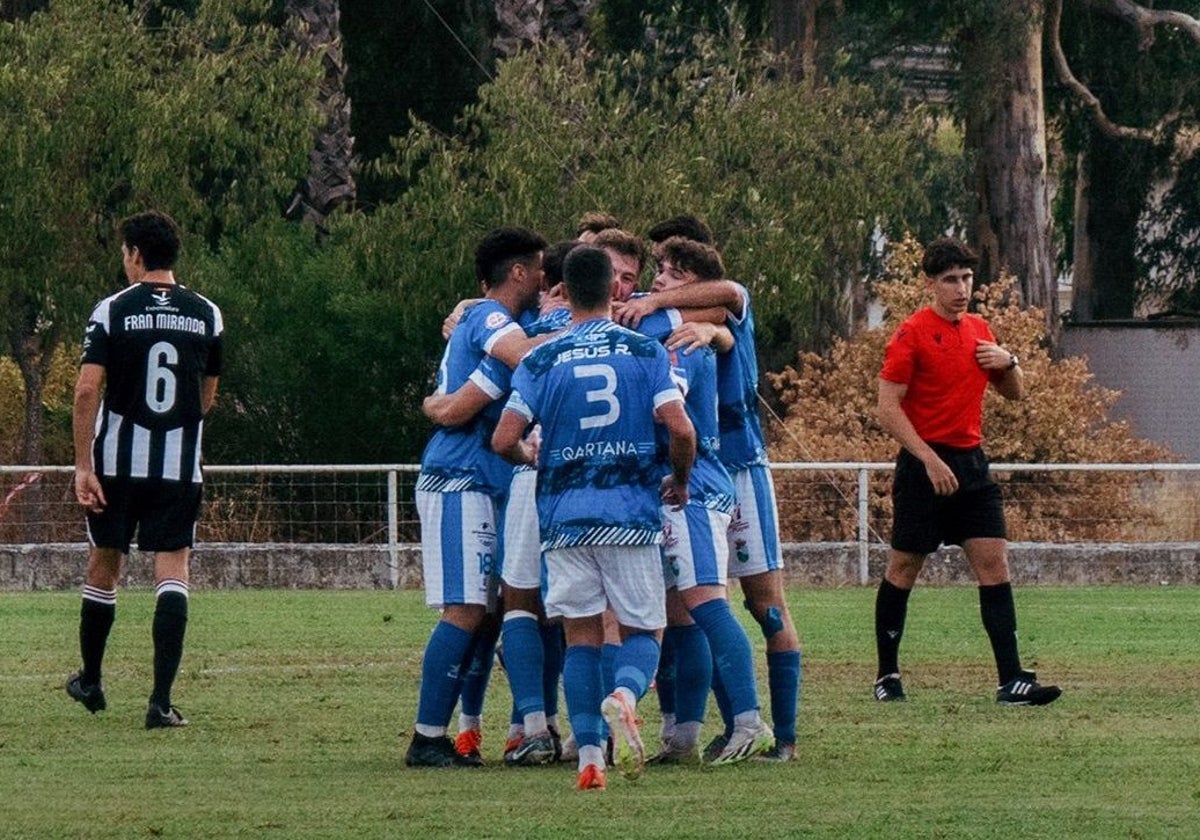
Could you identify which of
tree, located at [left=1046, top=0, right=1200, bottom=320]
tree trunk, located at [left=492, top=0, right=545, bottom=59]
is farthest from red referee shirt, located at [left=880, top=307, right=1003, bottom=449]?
tree, located at [left=1046, top=0, right=1200, bottom=320]

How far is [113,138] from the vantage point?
24.9 metres

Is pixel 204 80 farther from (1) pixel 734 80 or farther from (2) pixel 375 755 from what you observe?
(2) pixel 375 755

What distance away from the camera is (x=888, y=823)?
7.71 metres

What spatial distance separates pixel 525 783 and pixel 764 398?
70.0 ft

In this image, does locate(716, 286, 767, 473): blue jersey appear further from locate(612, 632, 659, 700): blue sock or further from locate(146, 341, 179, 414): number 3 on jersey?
locate(146, 341, 179, 414): number 3 on jersey

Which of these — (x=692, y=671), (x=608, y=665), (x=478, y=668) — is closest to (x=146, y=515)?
(x=478, y=668)

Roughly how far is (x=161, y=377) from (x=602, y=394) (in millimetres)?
3173

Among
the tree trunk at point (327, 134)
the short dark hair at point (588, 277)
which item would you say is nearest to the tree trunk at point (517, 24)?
the tree trunk at point (327, 134)

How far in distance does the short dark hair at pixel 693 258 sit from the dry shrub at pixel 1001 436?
1367 centimetres

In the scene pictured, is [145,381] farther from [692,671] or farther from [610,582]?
[610,582]

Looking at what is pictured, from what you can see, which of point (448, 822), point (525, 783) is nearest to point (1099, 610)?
point (525, 783)

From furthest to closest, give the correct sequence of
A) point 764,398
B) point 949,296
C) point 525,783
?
point 764,398 < point 949,296 < point 525,783

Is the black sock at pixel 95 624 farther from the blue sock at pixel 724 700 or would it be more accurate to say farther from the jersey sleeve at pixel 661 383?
the jersey sleeve at pixel 661 383

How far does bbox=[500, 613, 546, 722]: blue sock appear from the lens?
9.51 metres
